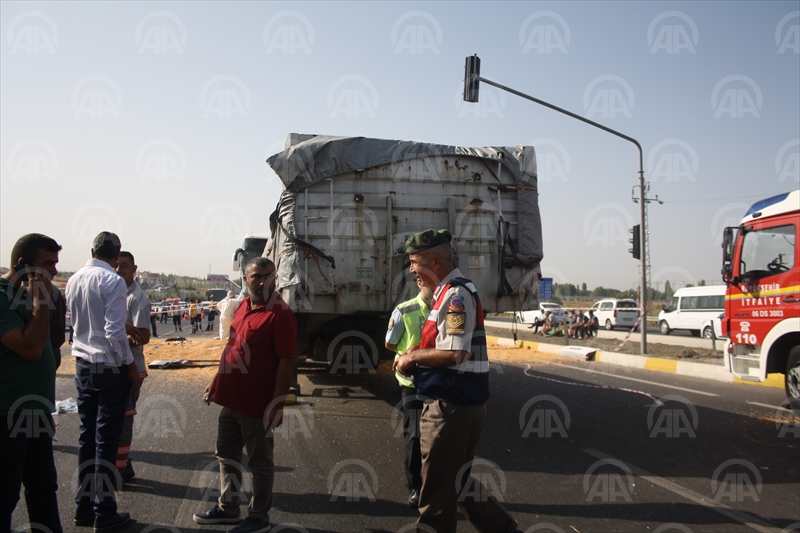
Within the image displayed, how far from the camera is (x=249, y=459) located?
3.58 meters

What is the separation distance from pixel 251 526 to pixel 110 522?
3.26 ft

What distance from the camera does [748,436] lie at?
6348 millimetres

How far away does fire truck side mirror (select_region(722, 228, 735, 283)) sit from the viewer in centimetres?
793

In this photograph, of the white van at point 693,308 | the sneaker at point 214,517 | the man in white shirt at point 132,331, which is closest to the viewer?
the sneaker at point 214,517

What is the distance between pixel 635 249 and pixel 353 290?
1038cm

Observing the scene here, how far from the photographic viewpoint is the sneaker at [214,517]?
3691mm

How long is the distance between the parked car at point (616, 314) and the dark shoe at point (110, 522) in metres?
29.5

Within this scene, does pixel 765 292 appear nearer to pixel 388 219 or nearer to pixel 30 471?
pixel 388 219

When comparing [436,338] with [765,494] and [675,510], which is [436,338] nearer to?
[675,510]

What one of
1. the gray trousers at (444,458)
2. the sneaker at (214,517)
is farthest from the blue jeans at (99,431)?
the gray trousers at (444,458)

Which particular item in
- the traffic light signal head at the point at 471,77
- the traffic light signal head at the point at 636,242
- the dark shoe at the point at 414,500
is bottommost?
the dark shoe at the point at 414,500

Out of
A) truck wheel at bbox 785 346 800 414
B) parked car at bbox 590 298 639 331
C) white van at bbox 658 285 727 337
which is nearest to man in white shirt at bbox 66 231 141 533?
truck wheel at bbox 785 346 800 414

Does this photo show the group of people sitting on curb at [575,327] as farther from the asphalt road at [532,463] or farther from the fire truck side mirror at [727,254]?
the asphalt road at [532,463]

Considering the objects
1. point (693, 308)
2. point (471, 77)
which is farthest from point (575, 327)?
point (471, 77)
